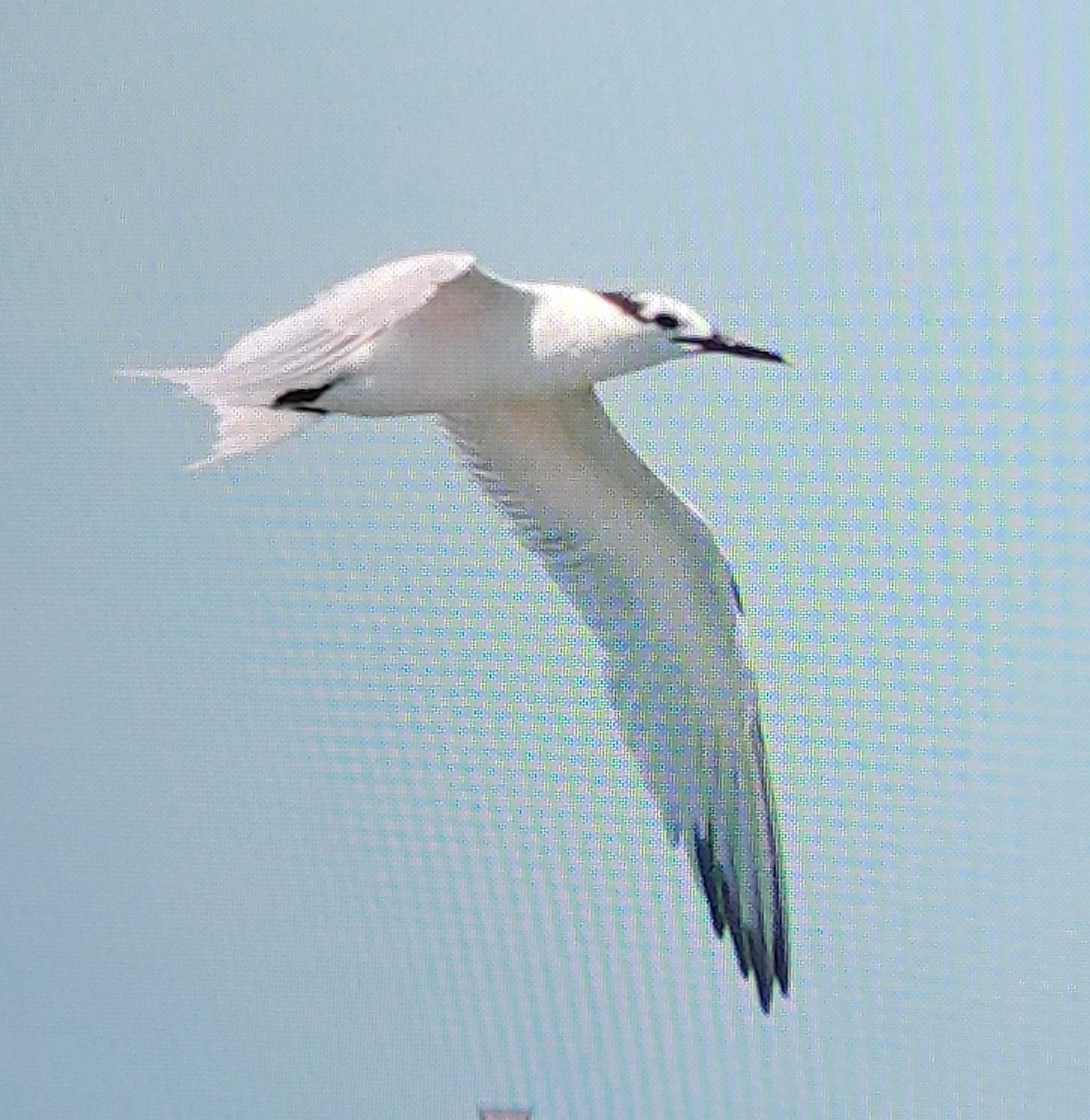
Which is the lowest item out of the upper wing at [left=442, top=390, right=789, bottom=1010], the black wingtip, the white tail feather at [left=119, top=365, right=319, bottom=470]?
the black wingtip

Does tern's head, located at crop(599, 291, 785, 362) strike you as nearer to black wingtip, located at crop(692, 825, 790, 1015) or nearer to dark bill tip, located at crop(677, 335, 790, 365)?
dark bill tip, located at crop(677, 335, 790, 365)

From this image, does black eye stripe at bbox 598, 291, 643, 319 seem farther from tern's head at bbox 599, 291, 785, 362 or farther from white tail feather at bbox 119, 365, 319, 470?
white tail feather at bbox 119, 365, 319, 470

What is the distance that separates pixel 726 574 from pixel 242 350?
391mm

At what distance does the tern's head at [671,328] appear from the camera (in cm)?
130

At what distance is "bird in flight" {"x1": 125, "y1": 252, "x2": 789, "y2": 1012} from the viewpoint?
130 centimetres

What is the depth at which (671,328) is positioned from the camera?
4.27ft

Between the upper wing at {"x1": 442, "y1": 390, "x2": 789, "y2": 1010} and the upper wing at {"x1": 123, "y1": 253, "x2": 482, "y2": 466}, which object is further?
the upper wing at {"x1": 442, "y1": 390, "x2": 789, "y2": 1010}

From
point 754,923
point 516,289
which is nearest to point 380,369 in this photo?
point 516,289

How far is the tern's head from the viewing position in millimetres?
1299

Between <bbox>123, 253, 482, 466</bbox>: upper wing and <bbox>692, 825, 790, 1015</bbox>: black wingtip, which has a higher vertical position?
<bbox>123, 253, 482, 466</bbox>: upper wing

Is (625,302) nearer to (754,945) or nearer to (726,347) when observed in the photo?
(726,347)

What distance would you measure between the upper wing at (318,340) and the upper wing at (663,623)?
0.19 meters

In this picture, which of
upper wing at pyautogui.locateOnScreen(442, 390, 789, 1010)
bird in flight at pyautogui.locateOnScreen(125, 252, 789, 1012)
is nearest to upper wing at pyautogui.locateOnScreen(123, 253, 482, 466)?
bird in flight at pyautogui.locateOnScreen(125, 252, 789, 1012)

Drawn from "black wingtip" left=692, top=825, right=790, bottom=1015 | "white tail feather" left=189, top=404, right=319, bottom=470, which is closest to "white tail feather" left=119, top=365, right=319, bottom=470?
"white tail feather" left=189, top=404, right=319, bottom=470
